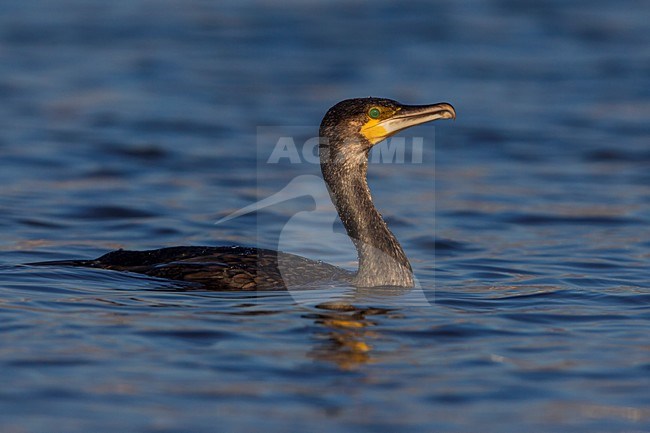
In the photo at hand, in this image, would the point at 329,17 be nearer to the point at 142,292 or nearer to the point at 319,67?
the point at 319,67

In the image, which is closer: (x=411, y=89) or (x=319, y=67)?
(x=411, y=89)

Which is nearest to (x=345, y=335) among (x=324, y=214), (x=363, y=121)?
(x=363, y=121)

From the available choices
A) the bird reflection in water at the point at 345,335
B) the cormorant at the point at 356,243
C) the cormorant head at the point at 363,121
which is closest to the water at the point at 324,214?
the bird reflection in water at the point at 345,335

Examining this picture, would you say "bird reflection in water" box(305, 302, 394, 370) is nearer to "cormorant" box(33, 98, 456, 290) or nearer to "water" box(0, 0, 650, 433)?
"water" box(0, 0, 650, 433)

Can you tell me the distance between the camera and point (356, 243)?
29.0 feet

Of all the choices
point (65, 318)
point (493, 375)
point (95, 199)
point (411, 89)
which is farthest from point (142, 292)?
point (411, 89)

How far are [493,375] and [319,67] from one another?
1233 cm

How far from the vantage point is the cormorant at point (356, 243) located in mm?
8469

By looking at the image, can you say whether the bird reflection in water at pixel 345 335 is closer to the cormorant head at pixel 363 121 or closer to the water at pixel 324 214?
the water at pixel 324 214

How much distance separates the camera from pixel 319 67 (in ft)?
60.9

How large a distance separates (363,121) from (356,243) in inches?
34.4

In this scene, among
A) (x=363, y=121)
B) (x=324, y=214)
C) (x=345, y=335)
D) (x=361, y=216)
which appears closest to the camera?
(x=345, y=335)

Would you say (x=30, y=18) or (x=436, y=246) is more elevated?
(x=30, y=18)

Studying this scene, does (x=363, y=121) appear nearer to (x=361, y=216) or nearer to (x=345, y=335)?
(x=361, y=216)
